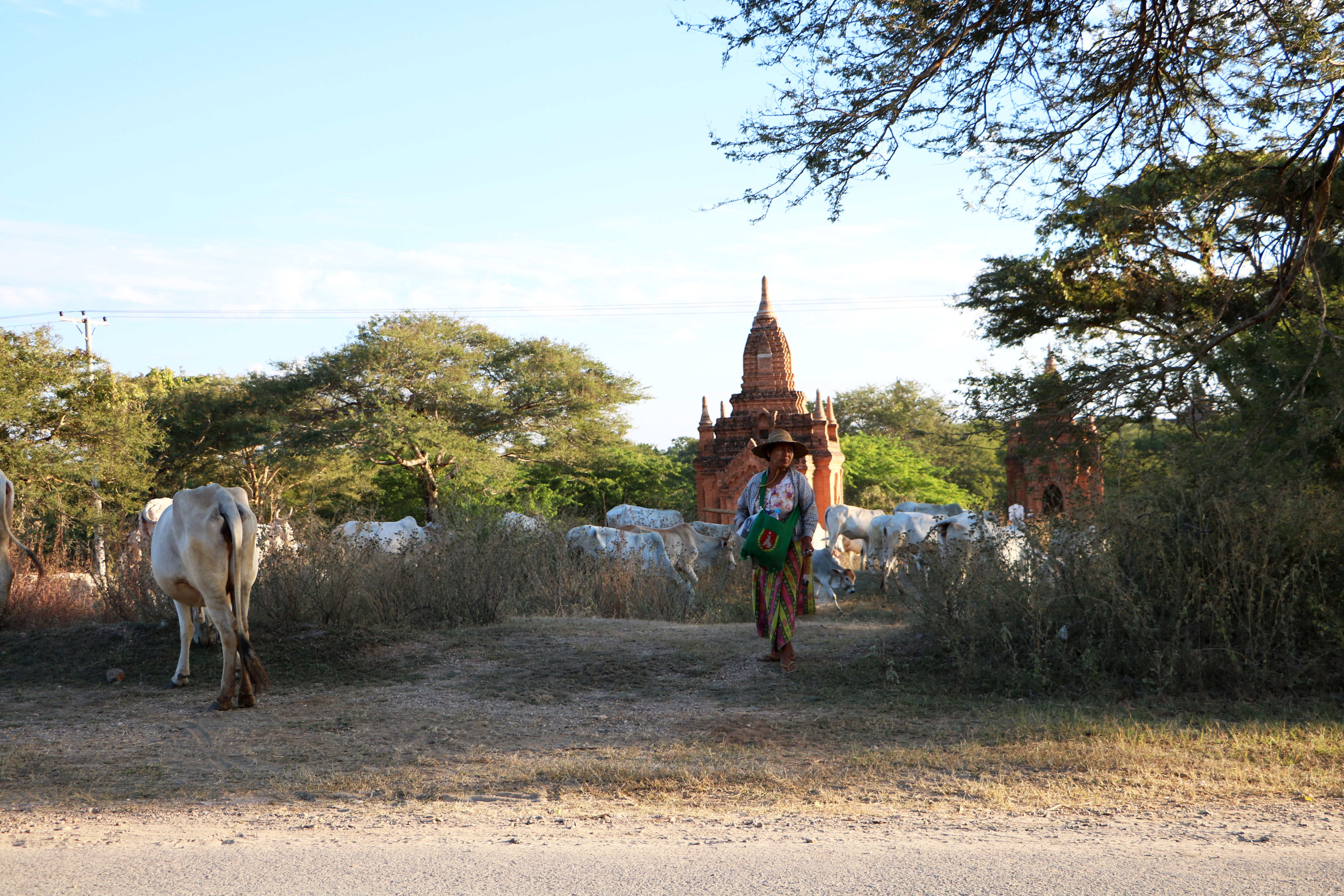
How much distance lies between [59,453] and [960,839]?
22221mm

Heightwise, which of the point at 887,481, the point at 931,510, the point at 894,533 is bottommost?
the point at 894,533

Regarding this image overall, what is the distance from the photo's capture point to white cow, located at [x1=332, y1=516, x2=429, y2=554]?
10.2 meters

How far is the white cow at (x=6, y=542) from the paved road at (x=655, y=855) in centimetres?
529

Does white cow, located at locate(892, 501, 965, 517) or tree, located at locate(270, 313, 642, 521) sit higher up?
tree, located at locate(270, 313, 642, 521)

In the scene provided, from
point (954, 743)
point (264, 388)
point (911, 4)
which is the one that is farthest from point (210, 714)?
point (264, 388)

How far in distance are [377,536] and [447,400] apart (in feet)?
56.9

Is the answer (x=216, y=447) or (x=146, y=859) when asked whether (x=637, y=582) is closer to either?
(x=146, y=859)

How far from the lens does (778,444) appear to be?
23.5 feet

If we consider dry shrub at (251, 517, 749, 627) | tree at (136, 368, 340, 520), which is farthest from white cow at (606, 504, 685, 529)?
tree at (136, 368, 340, 520)

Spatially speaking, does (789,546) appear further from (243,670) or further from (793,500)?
(243,670)

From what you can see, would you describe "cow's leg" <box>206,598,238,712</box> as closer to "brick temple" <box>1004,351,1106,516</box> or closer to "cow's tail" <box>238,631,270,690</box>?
"cow's tail" <box>238,631,270,690</box>

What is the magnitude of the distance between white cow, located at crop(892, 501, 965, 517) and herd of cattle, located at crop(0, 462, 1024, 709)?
11cm

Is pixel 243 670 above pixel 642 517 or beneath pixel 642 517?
beneath

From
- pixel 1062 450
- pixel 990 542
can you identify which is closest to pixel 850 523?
pixel 1062 450
